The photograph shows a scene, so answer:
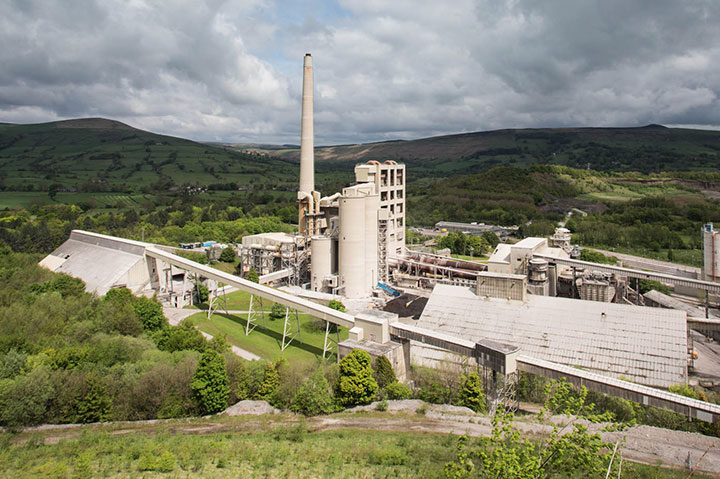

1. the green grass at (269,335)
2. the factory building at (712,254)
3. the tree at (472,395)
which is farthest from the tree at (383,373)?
the factory building at (712,254)

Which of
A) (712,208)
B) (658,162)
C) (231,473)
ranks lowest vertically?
(231,473)

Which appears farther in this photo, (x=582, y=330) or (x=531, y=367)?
(x=582, y=330)

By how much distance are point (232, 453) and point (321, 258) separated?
116 ft

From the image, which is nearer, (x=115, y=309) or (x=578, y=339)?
(x=578, y=339)

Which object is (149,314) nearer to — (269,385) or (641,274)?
(269,385)

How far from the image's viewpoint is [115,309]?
1587 inches

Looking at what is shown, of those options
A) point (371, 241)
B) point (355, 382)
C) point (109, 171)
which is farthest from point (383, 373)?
point (109, 171)

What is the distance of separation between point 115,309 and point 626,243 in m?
85.5

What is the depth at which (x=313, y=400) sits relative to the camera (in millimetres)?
25781

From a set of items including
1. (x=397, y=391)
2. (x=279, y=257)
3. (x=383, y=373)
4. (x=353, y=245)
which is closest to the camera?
(x=397, y=391)

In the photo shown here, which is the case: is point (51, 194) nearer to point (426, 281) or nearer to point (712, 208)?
point (426, 281)

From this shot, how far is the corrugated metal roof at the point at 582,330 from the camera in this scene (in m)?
30.6

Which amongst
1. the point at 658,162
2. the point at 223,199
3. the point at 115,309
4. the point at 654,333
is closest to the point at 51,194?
the point at 223,199

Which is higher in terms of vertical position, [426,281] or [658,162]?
[658,162]
